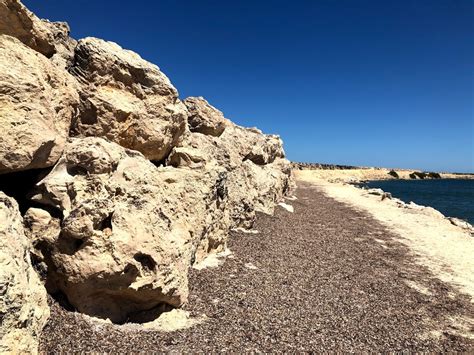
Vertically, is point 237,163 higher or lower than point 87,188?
higher

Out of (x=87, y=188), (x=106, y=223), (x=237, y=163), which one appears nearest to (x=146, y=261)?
(x=106, y=223)

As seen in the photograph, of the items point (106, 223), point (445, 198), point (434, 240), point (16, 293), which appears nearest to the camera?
point (16, 293)

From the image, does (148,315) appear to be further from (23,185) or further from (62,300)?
(23,185)

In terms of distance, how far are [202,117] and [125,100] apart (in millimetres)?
8233

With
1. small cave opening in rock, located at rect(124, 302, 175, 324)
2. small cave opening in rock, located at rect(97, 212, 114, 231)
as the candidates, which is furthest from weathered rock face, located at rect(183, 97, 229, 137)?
small cave opening in rock, located at rect(124, 302, 175, 324)

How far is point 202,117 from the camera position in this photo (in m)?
21.6

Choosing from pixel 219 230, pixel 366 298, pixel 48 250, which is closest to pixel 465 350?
pixel 366 298

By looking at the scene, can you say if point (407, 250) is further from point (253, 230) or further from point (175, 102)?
point (175, 102)

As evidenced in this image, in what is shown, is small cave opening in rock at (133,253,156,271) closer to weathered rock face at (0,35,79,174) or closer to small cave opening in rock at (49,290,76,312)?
small cave opening in rock at (49,290,76,312)

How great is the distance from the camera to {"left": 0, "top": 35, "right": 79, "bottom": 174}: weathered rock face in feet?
26.7

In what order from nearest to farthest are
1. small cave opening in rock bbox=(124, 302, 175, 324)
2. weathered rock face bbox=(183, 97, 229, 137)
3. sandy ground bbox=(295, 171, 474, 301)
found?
small cave opening in rock bbox=(124, 302, 175, 324) → sandy ground bbox=(295, 171, 474, 301) → weathered rock face bbox=(183, 97, 229, 137)

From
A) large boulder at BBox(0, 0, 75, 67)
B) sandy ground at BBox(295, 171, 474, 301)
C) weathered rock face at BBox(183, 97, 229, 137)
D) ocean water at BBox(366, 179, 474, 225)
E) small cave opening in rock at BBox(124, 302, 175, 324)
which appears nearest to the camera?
large boulder at BBox(0, 0, 75, 67)

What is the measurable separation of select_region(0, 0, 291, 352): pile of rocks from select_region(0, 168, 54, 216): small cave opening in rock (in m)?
0.04

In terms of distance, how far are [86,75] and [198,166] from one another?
18.7ft
